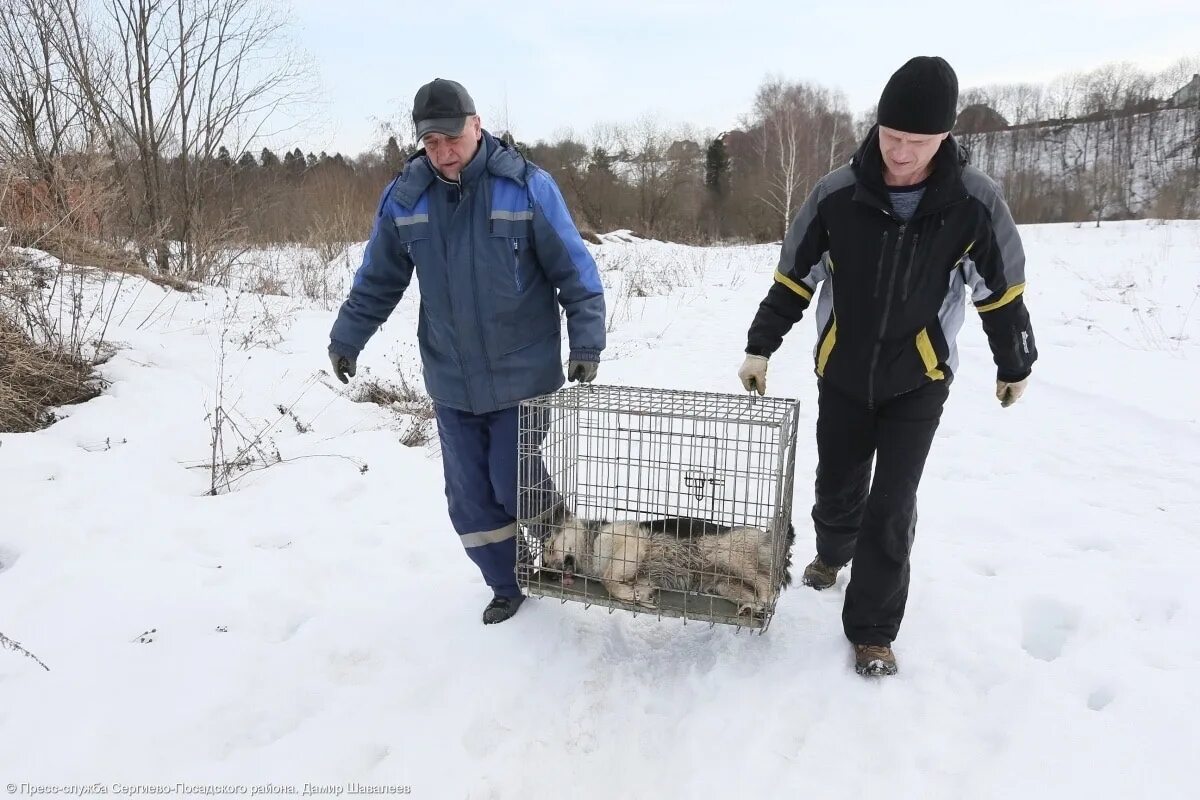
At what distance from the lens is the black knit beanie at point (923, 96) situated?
70.8 inches

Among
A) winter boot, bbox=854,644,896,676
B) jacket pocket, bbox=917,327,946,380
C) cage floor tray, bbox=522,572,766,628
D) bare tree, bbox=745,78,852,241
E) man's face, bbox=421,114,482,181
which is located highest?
bare tree, bbox=745,78,852,241

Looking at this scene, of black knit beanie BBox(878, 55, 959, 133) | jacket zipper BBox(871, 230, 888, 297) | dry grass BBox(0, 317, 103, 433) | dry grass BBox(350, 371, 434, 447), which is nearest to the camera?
black knit beanie BBox(878, 55, 959, 133)

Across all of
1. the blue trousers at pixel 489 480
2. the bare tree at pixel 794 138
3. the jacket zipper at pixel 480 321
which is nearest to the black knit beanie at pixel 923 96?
the jacket zipper at pixel 480 321

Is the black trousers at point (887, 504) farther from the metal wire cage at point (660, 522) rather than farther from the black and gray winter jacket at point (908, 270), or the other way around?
the metal wire cage at point (660, 522)

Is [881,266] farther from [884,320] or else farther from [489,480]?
[489,480]

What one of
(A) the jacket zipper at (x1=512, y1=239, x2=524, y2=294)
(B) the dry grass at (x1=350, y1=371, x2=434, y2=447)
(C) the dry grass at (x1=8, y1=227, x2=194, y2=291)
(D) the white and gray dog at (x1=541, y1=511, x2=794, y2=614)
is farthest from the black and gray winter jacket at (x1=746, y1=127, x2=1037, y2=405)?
(C) the dry grass at (x1=8, y1=227, x2=194, y2=291)

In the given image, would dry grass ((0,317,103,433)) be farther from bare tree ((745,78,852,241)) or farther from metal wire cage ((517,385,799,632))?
bare tree ((745,78,852,241))

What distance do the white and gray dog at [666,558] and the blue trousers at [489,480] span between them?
226 millimetres

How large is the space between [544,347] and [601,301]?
0.28 m

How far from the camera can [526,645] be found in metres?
2.42

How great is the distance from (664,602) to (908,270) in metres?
1.32

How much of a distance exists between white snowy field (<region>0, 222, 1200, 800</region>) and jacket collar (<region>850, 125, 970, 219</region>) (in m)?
1.49

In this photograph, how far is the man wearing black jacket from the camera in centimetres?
192

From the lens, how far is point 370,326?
105 inches
